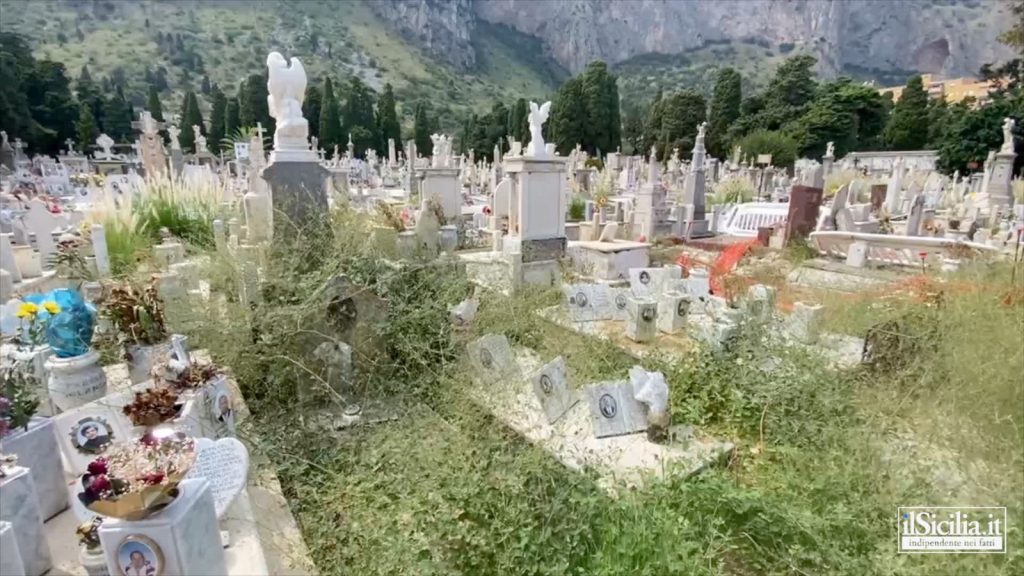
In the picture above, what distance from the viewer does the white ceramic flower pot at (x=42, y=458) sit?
7.70ft

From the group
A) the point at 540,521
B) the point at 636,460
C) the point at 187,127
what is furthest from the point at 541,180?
the point at 187,127

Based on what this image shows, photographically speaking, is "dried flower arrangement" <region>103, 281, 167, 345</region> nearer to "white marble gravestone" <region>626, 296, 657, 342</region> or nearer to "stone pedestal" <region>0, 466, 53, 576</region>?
"stone pedestal" <region>0, 466, 53, 576</region>

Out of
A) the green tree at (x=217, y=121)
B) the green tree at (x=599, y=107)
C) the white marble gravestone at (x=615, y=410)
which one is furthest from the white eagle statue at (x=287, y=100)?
the green tree at (x=217, y=121)

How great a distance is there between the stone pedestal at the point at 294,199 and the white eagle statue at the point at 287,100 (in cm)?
27

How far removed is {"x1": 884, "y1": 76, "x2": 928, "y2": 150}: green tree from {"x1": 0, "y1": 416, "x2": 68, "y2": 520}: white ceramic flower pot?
48334mm

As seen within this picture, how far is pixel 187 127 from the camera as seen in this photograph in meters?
41.3

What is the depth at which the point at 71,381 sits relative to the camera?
11.2 feet

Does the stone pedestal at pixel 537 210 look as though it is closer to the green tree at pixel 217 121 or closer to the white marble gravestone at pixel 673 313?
the white marble gravestone at pixel 673 313

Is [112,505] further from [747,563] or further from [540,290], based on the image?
[540,290]

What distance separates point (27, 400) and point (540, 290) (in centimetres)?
491

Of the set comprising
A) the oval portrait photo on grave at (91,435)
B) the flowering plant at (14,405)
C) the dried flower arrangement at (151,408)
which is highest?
the flowering plant at (14,405)

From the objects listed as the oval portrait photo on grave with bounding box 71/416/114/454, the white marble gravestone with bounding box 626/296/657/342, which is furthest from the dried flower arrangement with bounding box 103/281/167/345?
the white marble gravestone with bounding box 626/296/657/342

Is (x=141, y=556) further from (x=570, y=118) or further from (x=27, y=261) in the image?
(x=570, y=118)

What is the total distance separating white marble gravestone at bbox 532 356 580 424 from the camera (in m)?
3.55
